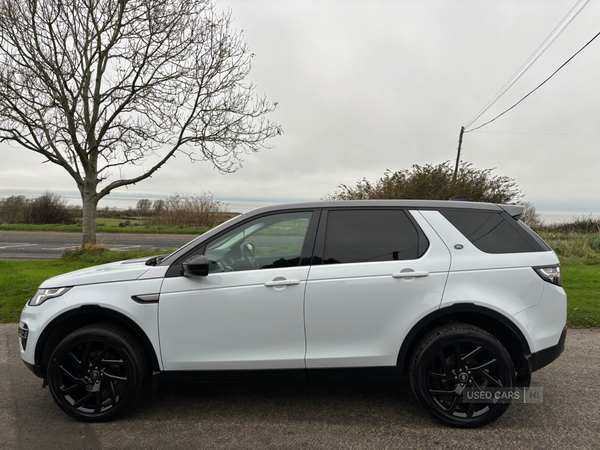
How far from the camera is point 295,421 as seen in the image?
295 centimetres

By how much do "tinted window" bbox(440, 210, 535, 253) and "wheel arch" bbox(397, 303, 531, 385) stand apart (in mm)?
498

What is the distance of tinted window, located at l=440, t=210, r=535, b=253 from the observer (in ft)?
9.85

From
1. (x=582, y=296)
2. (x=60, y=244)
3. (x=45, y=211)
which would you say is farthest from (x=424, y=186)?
(x=45, y=211)

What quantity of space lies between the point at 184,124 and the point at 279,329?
10009mm

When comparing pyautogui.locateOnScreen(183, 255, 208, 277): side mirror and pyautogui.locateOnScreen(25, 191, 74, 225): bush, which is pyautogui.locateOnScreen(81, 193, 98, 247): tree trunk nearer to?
pyautogui.locateOnScreen(183, 255, 208, 277): side mirror

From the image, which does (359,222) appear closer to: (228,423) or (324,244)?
(324,244)

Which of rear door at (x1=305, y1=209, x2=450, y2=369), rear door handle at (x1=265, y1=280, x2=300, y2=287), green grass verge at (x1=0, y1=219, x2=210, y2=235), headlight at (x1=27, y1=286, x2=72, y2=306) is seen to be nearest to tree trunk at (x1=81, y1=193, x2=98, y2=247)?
green grass verge at (x1=0, y1=219, x2=210, y2=235)

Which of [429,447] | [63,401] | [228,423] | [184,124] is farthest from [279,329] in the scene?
[184,124]

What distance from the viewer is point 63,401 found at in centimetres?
297

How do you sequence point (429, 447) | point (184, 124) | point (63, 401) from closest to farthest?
point (429, 447)
point (63, 401)
point (184, 124)

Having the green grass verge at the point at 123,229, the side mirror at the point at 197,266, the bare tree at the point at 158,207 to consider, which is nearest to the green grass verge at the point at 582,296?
the side mirror at the point at 197,266

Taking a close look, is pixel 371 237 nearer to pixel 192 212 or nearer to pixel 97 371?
pixel 97 371

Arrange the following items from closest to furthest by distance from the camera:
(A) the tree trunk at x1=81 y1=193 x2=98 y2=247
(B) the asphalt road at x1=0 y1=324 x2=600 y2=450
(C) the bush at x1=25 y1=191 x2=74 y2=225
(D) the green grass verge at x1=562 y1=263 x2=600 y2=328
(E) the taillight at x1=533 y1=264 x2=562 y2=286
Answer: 1. (B) the asphalt road at x1=0 y1=324 x2=600 y2=450
2. (E) the taillight at x1=533 y1=264 x2=562 y2=286
3. (D) the green grass verge at x1=562 y1=263 x2=600 y2=328
4. (A) the tree trunk at x1=81 y1=193 x2=98 y2=247
5. (C) the bush at x1=25 y1=191 x2=74 y2=225

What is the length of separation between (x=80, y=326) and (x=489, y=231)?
3.42 m
